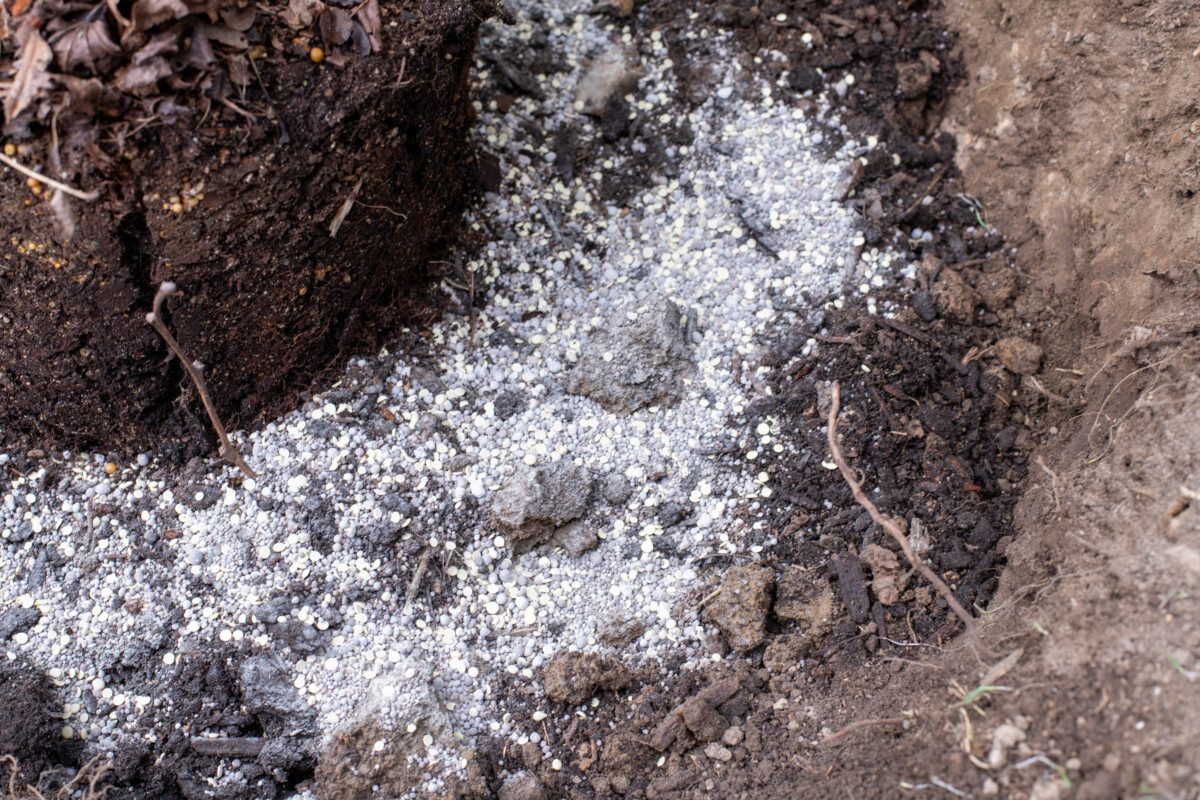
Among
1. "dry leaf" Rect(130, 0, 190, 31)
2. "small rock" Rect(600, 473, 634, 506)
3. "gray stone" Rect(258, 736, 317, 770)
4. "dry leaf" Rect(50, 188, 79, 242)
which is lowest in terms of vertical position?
"gray stone" Rect(258, 736, 317, 770)

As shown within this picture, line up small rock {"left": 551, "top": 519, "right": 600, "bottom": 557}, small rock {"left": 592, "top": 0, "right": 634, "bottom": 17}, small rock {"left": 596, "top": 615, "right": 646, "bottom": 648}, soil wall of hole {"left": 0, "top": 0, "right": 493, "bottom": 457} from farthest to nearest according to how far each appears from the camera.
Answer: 1. small rock {"left": 592, "top": 0, "right": 634, "bottom": 17}
2. small rock {"left": 551, "top": 519, "right": 600, "bottom": 557}
3. small rock {"left": 596, "top": 615, "right": 646, "bottom": 648}
4. soil wall of hole {"left": 0, "top": 0, "right": 493, "bottom": 457}

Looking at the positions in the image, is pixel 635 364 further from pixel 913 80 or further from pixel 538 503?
pixel 913 80

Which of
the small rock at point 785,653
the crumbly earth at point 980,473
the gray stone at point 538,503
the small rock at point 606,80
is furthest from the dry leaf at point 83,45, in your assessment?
the small rock at point 785,653

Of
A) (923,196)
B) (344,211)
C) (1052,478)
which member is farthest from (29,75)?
(1052,478)

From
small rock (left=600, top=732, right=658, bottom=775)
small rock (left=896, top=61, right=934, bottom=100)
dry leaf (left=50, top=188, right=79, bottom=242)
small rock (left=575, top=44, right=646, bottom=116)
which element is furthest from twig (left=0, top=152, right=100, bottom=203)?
small rock (left=896, top=61, right=934, bottom=100)

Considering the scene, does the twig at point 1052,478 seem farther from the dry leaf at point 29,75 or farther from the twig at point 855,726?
the dry leaf at point 29,75

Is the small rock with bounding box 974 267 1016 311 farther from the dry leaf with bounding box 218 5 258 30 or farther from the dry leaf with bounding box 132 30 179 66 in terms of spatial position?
the dry leaf with bounding box 132 30 179 66

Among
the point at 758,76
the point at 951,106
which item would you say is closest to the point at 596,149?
the point at 758,76
